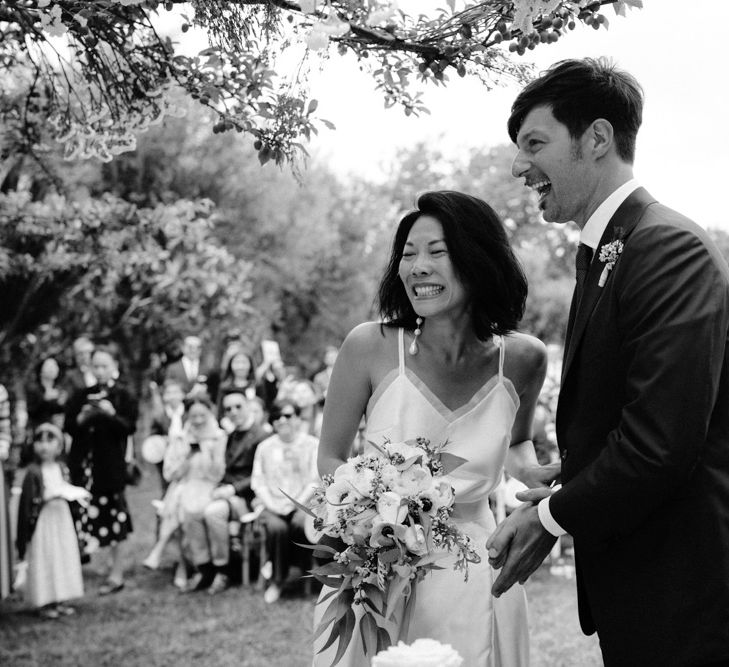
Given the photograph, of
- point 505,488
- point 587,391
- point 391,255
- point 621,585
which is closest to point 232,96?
point 391,255

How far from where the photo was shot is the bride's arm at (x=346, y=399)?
3428 mm

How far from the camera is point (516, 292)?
3.54m

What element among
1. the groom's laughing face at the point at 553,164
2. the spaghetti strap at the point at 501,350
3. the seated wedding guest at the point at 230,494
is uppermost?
the groom's laughing face at the point at 553,164

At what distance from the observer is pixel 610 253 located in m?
2.46

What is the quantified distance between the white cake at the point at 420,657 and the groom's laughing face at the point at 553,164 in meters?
1.32

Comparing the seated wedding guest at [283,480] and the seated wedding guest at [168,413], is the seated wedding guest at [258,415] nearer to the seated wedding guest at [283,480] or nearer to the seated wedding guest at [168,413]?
the seated wedding guest at [283,480]

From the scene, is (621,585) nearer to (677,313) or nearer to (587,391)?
(587,391)

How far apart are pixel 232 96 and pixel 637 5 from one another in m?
1.48

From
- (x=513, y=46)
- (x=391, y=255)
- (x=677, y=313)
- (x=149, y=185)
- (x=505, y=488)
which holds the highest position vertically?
(x=149, y=185)

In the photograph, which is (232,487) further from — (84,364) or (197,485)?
(84,364)

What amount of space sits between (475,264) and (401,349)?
434 mm

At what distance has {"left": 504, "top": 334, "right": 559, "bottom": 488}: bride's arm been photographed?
11.6ft

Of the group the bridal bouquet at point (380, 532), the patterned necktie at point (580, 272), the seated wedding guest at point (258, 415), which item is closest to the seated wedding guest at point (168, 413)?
the seated wedding guest at point (258, 415)

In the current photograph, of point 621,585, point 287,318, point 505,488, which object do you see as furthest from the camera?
point 287,318
